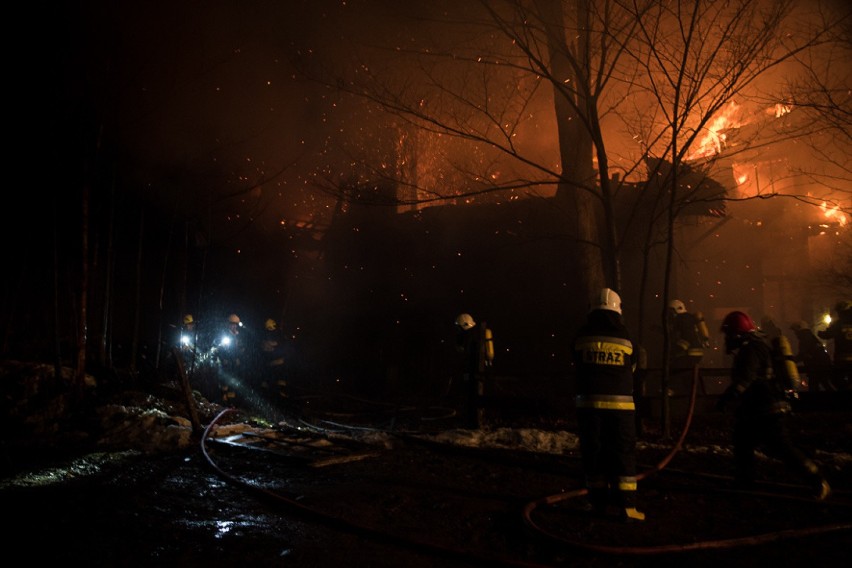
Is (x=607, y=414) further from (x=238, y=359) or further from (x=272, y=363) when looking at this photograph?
(x=238, y=359)

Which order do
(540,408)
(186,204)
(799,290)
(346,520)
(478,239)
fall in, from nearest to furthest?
(346,520) < (540,408) < (186,204) < (478,239) < (799,290)

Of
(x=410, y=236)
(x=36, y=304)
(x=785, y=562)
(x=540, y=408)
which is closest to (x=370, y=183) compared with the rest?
(x=410, y=236)

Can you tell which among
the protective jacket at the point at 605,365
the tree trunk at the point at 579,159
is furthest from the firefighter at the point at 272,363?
→ the protective jacket at the point at 605,365

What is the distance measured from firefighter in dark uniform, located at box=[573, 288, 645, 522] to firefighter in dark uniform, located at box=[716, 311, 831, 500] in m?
1.27

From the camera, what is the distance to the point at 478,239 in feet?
49.4

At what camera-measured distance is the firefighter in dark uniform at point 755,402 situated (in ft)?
15.2

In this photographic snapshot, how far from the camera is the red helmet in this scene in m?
4.94

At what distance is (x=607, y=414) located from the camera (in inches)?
160

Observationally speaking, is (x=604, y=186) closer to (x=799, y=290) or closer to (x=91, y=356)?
(x=91, y=356)

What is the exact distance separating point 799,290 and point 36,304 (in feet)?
91.5

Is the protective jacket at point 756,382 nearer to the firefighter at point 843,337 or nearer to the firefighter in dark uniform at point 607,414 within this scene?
the firefighter in dark uniform at point 607,414

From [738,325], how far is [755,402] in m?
0.70

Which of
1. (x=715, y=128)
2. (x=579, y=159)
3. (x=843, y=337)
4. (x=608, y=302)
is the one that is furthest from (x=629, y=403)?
(x=715, y=128)

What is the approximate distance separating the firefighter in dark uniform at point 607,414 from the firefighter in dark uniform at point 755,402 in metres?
1.27
